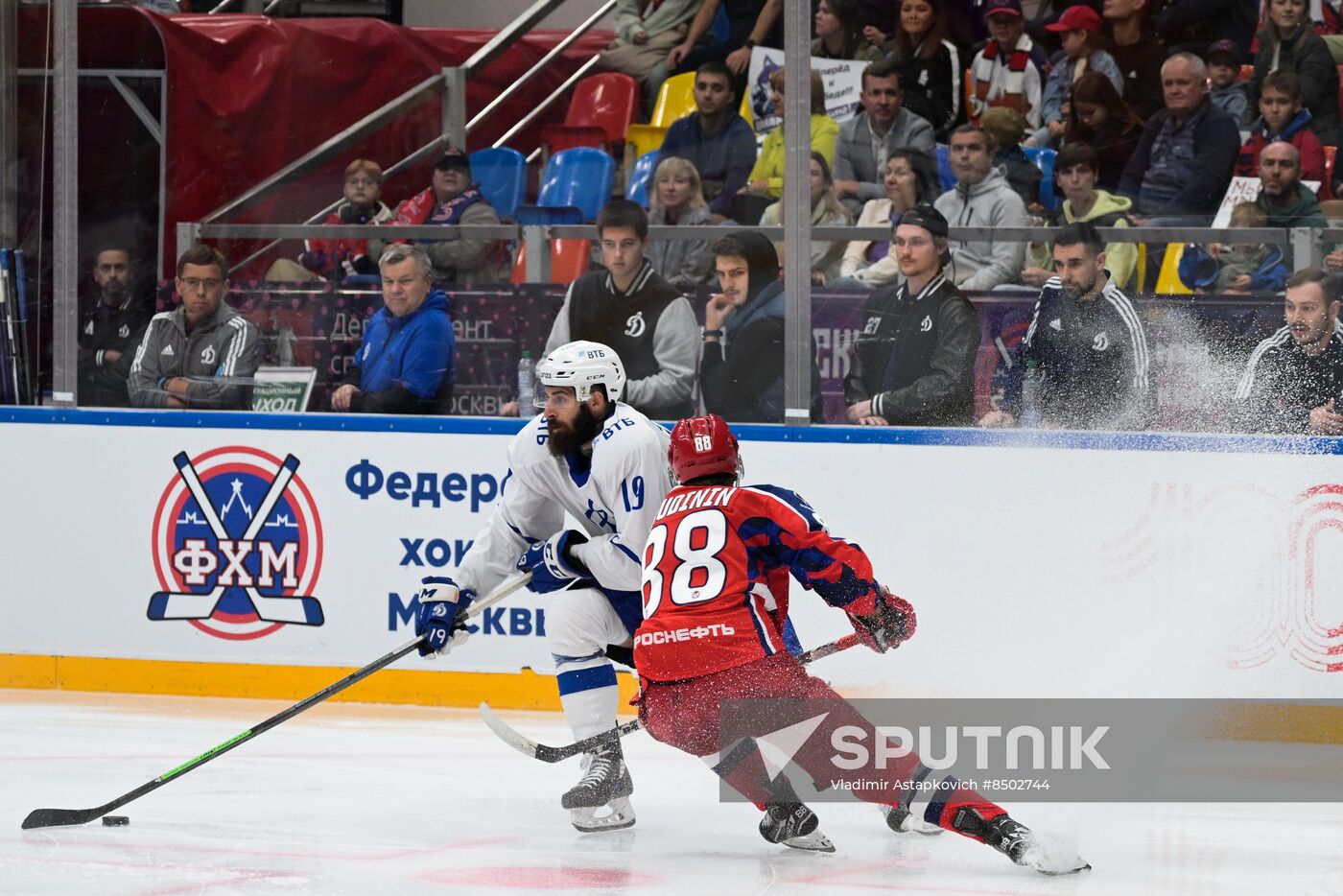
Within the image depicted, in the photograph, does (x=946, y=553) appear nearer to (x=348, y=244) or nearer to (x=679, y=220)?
(x=679, y=220)

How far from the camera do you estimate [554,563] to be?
14.7ft

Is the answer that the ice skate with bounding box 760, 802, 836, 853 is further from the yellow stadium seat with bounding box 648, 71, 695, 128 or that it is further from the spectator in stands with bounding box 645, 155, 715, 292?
the yellow stadium seat with bounding box 648, 71, 695, 128

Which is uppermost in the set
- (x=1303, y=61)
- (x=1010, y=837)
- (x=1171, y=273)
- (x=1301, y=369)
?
(x=1303, y=61)

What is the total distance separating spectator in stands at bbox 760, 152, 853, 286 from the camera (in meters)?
5.70

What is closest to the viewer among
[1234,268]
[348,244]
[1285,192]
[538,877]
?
[538,877]

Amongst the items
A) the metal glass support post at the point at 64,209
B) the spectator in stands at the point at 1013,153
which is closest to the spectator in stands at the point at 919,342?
the spectator in stands at the point at 1013,153

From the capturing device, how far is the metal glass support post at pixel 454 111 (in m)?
6.34

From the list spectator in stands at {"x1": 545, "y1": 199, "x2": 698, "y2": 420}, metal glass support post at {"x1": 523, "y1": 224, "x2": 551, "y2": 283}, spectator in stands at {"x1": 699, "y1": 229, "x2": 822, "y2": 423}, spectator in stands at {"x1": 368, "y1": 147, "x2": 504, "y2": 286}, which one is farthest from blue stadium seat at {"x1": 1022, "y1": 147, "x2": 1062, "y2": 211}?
spectator in stands at {"x1": 368, "y1": 147, "x2": 504, "y2": 286}

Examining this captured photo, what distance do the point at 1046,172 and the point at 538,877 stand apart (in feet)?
9.74

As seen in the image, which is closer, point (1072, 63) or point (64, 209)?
point (64, 209)

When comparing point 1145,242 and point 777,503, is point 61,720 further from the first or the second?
point 1145,242

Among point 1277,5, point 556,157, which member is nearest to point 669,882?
point 556,157

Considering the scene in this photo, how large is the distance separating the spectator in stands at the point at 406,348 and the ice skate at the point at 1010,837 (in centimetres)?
282

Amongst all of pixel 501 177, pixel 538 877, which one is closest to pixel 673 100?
pixel 501 177
